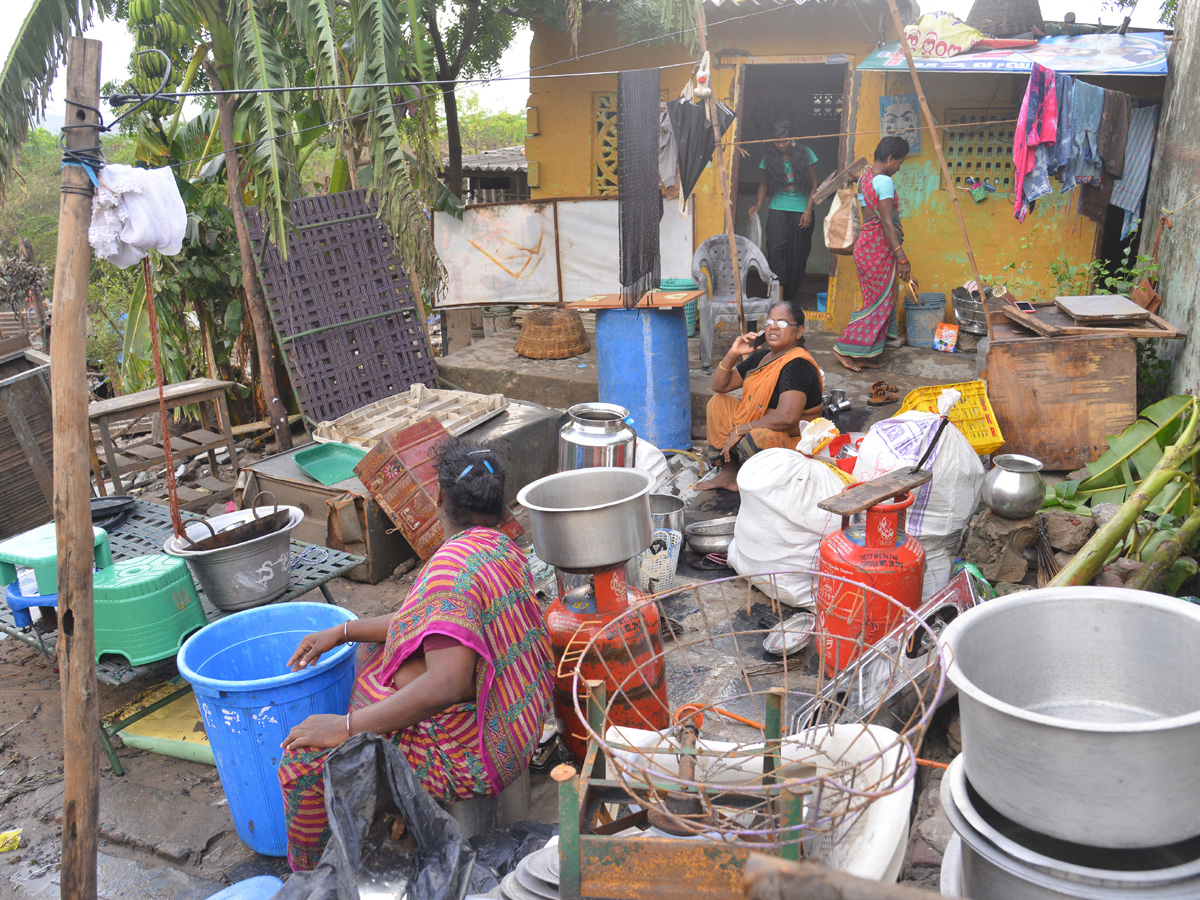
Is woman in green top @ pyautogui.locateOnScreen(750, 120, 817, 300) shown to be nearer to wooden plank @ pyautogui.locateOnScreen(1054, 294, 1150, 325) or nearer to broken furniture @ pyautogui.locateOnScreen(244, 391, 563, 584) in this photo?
wooden plank @ pyautogui.locateOnScreen(1054, 294, 1150, 325)

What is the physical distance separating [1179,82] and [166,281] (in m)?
8.23

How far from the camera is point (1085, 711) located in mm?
1805

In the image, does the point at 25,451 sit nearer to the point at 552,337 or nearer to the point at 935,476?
the point at 552,337

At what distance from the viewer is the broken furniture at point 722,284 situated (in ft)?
24.1

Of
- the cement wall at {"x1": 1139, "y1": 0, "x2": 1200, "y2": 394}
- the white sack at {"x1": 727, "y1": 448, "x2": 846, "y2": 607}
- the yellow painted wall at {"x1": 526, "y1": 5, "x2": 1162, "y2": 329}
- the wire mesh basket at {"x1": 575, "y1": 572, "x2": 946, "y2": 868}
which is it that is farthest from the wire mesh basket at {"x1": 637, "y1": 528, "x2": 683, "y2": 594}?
the yellow painted wall at {"x1": 526, "y1": 5, "x2": 1162, "y2": 329}

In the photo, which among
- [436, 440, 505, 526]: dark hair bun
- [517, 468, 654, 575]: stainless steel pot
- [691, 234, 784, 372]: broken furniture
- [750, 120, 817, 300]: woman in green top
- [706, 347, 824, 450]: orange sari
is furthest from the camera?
[750, 120, 817, 300]: woman in green top

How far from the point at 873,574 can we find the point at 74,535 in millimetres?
2728

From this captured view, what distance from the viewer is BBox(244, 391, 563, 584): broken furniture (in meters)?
5.17

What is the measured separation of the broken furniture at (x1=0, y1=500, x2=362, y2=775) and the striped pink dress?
129 cm

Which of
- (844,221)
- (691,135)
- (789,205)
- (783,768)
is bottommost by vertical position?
Answer: (783,768)

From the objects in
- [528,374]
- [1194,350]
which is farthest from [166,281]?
[1194,350]

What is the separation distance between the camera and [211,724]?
2.75 metres

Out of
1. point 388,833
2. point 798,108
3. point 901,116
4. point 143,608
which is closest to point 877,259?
point 901,116

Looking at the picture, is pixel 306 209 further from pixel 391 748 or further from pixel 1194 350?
A: pixel 1194 350
